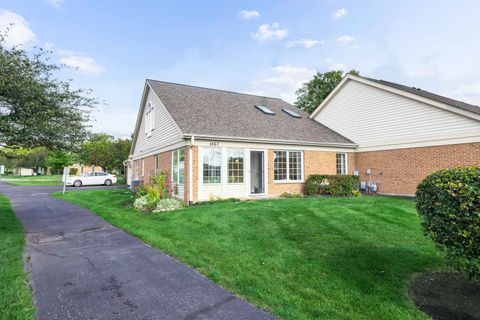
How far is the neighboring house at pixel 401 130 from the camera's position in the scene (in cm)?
1201

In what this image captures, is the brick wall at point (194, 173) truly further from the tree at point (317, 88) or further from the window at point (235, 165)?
the tree at point (317, 88)

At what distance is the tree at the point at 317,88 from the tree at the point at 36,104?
28.8 meters

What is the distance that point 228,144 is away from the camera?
1284 cm

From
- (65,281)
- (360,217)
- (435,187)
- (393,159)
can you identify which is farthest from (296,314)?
(393,159)

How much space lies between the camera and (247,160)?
13.3 meters

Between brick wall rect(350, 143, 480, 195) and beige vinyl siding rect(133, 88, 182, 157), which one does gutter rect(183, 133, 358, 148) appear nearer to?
beige vinyl siding rect(133, 88, 182, 157)

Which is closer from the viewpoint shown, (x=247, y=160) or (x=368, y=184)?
(x=247, y=160)

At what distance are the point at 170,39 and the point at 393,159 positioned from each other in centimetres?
1340

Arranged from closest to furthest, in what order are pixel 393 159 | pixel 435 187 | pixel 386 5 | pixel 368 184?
pixel 435 187
pixel 386 5
pixel 393 159
pixel 368 184

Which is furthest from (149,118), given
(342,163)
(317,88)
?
(317,88)

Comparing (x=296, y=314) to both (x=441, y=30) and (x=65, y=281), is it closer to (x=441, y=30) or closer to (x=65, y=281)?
(x=65, y=281)

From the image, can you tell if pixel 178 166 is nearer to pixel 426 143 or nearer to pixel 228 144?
pixel 228 144

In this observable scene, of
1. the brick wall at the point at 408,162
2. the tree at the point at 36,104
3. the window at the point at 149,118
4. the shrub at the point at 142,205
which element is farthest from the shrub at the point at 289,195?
the tree at the point at 36,104

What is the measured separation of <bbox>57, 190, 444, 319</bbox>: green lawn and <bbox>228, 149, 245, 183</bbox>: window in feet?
10.3
